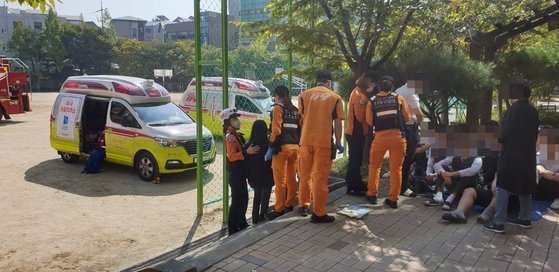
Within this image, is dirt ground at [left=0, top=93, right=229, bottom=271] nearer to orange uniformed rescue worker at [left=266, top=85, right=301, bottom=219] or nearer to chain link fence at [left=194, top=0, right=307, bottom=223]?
chain link fence at [left=194, top=0, right=307, bottom=223]

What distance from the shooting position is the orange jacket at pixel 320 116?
4816 mm

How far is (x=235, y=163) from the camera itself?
5.22 m

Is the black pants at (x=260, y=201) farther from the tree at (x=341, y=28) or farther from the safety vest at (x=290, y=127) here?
the tree at (x=341, y=28)

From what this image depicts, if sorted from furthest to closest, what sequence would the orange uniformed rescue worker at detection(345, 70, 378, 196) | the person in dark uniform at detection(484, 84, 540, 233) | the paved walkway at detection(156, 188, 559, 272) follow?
the orange uniformed rescue worker at detection(345, 70, 378, 196) < the person in dark uniform at detection(484, 84, 540, 233) < the paved walkway at detection(156, 188, 559, 272)

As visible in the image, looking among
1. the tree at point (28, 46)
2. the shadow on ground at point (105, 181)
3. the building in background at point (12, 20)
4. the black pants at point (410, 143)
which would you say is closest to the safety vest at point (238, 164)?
the black pants at point (410, 143)

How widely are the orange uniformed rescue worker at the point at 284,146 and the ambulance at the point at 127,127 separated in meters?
4.13

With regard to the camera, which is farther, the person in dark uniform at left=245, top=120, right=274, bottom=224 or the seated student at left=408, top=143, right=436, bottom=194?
the seated student at left=408, top=143, right=436, bottom=194

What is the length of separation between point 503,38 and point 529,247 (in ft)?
24.1

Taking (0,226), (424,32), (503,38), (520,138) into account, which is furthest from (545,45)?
(0,226)

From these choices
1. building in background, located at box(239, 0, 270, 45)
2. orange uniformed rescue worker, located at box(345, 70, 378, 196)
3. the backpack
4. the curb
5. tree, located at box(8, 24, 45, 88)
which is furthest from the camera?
tree, located at box(8, 24, 45, 88)

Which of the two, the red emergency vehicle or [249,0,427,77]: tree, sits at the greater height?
[249,0,427,77]: tree

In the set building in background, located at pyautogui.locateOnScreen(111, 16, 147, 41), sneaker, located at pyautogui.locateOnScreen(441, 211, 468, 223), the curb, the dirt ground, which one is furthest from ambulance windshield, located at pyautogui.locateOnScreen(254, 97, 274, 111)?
building in background, located at pyautogui.locateOnScreen(111, 16, 147, 41)

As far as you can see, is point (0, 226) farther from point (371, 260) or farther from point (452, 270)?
point (452, 270)

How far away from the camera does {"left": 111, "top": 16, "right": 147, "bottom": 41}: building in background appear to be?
80312mm
